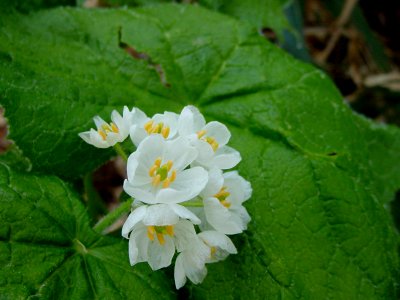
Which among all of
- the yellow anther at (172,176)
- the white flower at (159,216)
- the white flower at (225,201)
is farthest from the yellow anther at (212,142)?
the white flower at (159,216)

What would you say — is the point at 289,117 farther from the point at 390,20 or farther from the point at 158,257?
the point at 390,20

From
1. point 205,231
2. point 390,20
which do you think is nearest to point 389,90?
point 390,20

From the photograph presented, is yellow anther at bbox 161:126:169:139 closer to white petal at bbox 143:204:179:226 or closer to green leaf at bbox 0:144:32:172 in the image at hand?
white petal at bbox 143:204:179:226

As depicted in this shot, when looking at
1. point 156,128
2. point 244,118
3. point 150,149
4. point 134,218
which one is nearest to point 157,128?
point 156,128

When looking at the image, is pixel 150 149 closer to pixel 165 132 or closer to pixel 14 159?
pixel 165 132

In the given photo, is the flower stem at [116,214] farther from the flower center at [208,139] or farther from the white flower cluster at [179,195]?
the flower center at [208,139]
